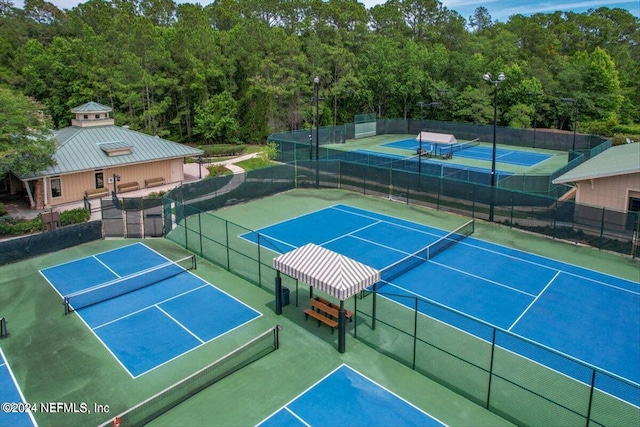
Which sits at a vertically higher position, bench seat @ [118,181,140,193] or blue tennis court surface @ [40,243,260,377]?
bench seat @ [118,181,140,193]

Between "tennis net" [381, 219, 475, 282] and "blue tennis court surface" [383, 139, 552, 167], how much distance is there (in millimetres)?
20427

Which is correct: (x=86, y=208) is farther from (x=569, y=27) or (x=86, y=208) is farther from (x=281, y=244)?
(x=569, y=27)

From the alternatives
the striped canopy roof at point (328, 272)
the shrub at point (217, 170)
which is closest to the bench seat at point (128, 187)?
the shrub at point (217, 170)

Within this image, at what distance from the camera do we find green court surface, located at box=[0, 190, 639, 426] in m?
12.5

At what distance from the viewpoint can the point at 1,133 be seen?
28.1 m

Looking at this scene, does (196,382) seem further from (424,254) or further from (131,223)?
(131,223)

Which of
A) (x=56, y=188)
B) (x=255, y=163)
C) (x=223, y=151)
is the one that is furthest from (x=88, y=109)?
(x=223, y=151)

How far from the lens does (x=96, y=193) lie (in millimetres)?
32719

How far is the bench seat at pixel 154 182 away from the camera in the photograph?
115ft

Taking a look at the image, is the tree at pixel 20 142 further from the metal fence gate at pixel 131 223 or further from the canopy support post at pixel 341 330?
the canopy support post at pixel 341 330

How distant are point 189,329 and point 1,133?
1927 centimetres

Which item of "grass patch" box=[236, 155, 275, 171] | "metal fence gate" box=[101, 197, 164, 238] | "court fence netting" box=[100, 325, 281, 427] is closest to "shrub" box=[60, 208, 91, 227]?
"metal fence gate" box=[101, 197, 164, 238]

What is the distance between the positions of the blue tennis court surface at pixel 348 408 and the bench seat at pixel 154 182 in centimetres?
2500

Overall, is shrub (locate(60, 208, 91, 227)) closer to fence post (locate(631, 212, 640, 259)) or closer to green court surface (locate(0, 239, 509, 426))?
green court surface (locate(0, 239, 509, 426))
